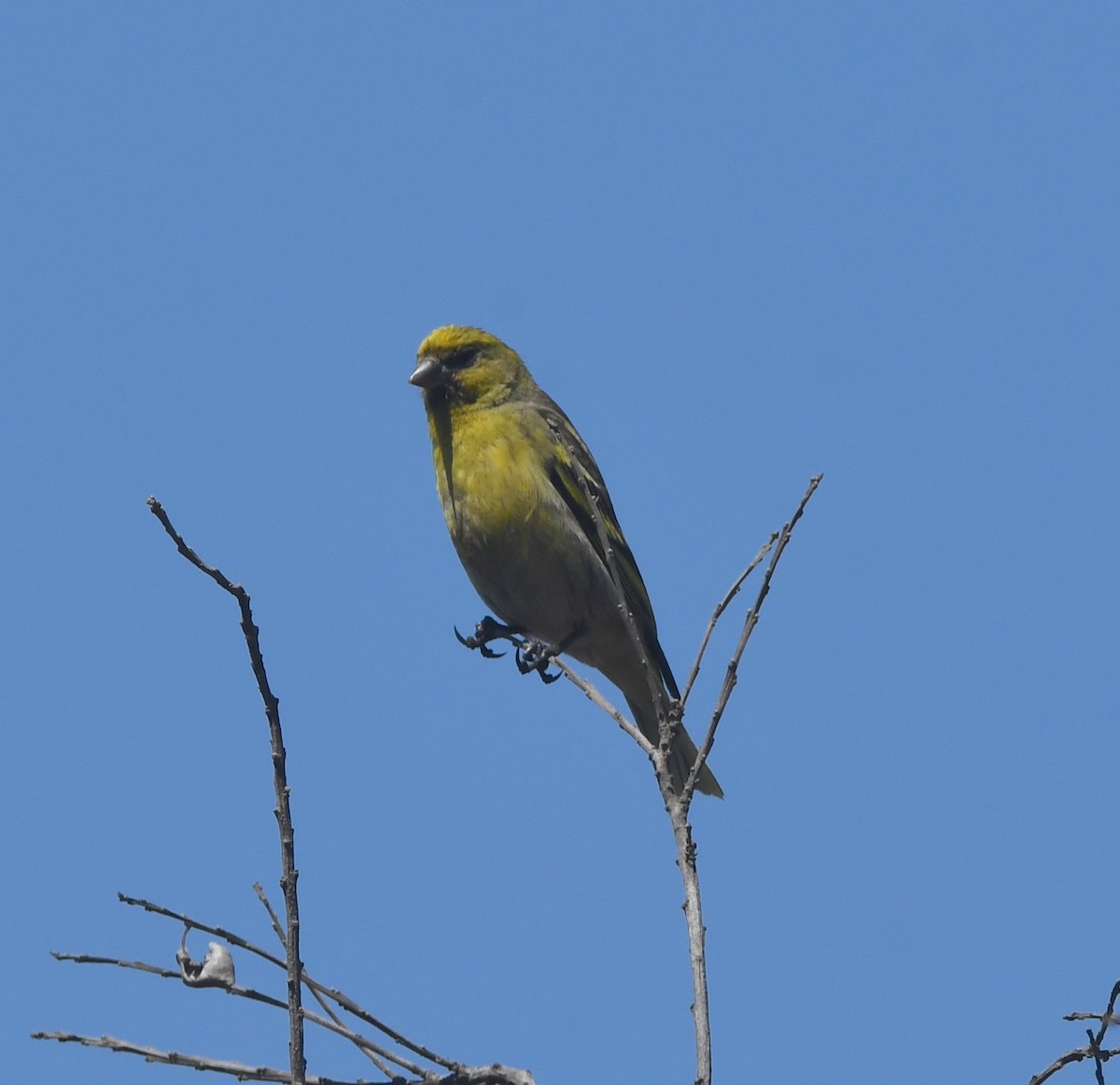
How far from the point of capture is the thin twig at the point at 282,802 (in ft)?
8.58

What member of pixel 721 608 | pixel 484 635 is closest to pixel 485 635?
pixel 484 635

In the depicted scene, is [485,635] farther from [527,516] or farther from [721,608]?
[721,608]

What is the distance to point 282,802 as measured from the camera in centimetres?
287

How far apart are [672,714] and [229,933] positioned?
1275mm

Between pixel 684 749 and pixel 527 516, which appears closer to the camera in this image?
pixel 527 516

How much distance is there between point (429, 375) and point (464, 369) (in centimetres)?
21

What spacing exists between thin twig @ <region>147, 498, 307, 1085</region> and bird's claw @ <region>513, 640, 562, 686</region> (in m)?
4.17

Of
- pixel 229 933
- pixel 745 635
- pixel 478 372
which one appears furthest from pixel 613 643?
pixel 229 933

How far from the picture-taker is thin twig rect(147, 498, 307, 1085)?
262 cm

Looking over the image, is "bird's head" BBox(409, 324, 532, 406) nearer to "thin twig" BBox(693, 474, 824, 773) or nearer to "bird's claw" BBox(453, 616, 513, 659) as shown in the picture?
"bird's claw" BBox(453, 616, 513, 659)

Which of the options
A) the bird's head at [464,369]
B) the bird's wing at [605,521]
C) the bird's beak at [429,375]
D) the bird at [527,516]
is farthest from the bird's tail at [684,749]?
the bird's beak at [429,375]

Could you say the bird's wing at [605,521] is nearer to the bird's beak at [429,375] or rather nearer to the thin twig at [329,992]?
the bird's beak at [429,375]

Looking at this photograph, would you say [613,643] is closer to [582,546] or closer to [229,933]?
[582,546]

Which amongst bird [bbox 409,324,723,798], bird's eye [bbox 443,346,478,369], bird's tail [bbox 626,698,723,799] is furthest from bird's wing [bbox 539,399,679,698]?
bird's eye [bbox 443,346,478,369]
